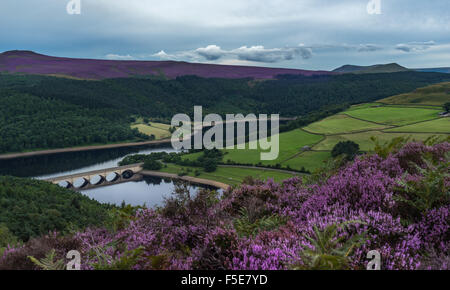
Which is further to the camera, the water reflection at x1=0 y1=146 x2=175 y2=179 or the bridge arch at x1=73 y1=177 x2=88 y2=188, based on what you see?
the water reflection at x1=0 y1=146 x2=175 y2=179

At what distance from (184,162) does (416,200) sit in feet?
336

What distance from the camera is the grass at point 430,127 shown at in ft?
246

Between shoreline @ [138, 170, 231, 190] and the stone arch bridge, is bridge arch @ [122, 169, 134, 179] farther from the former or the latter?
shoreline @ [138, 170, 231, 190]

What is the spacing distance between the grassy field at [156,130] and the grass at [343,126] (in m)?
77.8

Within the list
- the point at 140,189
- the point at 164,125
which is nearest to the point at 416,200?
the point at 140,189

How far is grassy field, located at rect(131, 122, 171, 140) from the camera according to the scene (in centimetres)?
16100

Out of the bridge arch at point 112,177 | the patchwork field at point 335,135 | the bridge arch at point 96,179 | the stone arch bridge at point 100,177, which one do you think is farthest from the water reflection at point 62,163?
the patchwork field at point 335,135

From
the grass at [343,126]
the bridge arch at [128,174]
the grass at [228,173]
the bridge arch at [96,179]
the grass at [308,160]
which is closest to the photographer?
the grass at [308,160]

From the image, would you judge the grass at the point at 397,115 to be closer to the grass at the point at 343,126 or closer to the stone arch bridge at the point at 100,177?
the grass at the point at 343,126

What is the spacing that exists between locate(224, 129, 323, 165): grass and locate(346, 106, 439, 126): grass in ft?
74.8

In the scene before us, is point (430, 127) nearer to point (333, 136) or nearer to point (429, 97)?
point (333, 136)

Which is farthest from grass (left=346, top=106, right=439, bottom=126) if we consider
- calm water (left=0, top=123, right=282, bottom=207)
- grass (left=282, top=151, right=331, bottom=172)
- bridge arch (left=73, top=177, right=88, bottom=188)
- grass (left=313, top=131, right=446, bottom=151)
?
bridge arch (left=73, top=177, right=88, bottom=188)

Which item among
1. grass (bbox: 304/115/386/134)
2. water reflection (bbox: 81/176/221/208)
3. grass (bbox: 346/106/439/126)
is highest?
grass (bbox: 346/106/439/126)

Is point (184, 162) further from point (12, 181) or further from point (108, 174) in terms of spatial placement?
point (12, 181)
